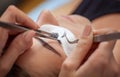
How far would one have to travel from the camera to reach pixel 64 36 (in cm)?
85

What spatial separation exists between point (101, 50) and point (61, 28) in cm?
20

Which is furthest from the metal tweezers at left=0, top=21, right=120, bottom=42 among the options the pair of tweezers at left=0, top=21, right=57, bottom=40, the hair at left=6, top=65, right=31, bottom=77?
the hair at left=6, top=65, right=31, bottom=77

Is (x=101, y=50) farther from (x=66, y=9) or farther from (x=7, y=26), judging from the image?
(x=66, y=9)

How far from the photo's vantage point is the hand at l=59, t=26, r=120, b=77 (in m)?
0.70

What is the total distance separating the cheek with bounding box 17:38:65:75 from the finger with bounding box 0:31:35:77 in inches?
1.7

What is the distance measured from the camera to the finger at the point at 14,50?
0.74 meters

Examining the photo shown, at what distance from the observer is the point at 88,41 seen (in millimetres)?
704

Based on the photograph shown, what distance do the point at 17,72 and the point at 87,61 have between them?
22 cm

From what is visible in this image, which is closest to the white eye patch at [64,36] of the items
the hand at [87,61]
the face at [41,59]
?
the face at [41,59]

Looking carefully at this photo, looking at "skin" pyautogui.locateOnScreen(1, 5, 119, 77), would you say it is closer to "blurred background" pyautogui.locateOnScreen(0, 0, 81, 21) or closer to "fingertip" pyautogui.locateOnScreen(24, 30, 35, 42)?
"fingertip" pyautogui.locateOnScreen(24, 30, 35, 42)

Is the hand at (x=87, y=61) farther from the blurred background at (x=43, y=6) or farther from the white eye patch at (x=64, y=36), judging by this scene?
the blurred background at (x=43, y=6)

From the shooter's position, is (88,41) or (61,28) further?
(61,28)

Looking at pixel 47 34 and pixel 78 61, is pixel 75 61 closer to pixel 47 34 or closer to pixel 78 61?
pixel 78 61

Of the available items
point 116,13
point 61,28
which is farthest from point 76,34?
point 116,13
